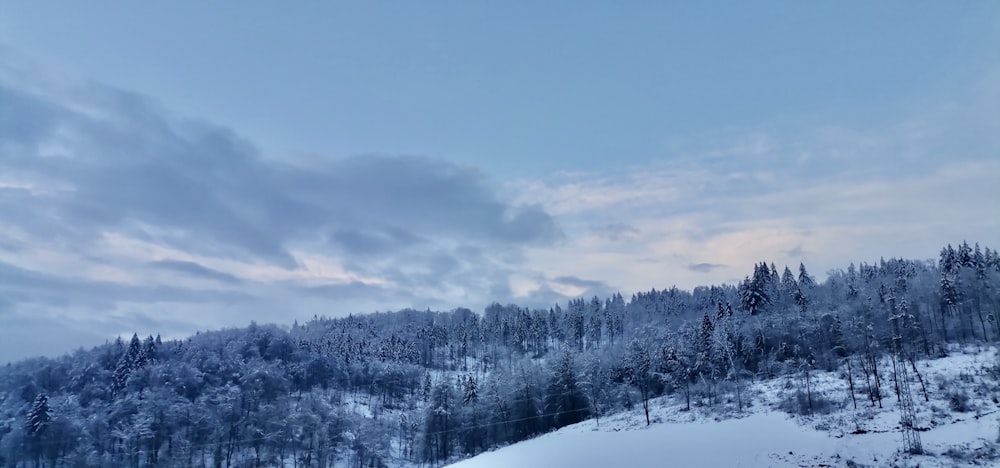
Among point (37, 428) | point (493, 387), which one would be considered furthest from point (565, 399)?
point (37, 428)

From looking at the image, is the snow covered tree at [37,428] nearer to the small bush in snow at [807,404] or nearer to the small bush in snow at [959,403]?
the small bush in snow at [807,404]

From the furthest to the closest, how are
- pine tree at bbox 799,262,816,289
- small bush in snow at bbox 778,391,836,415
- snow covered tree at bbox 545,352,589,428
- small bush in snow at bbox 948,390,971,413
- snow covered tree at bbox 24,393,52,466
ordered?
1. pine tree at bbox 799,262,816,289
2. snow covered tree at bbox 545,352,589,428
3. snow covered tree at bbox 24,393,52,466
4. small bush in snow at bbox 778,391,836,415
5. small bush in snow at bbox 948,390,971,413

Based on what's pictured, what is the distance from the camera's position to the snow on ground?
37.0m

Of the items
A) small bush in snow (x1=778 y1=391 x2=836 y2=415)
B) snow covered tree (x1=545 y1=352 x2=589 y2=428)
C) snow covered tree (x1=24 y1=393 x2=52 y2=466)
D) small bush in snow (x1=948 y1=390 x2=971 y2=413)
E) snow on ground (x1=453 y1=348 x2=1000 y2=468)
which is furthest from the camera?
snow covered tree (x1=545 y1=352 x2=589 y2=428)

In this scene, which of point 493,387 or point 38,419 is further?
point 493,387

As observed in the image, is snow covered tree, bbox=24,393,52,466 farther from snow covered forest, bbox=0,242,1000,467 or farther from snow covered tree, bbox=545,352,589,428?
snow covered tree, bbox=545,352,589,428

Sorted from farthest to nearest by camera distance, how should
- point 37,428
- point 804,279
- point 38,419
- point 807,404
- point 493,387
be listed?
point 804,279, point 493,387, point 38,419, point 37,428, point 807,404

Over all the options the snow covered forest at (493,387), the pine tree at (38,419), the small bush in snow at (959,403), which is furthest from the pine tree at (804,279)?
the pine tree at (38,419)

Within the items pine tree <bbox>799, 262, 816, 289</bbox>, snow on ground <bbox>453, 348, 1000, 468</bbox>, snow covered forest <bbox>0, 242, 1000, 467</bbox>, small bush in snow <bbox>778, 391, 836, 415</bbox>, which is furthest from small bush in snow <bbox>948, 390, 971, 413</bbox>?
pine tree <bbox>799, 262, 816, 289</bbox>

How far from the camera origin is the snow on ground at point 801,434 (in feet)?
121

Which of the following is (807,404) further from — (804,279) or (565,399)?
(804,279)

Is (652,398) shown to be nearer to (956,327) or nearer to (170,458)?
(956,327)

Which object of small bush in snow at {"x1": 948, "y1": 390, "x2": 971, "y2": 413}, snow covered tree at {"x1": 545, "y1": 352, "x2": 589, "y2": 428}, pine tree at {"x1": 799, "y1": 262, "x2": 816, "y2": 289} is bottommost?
snow covered tree at {"x1": 545, "y1": 352, "x2": 589, "y2": 428}

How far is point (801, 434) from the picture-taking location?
49.8m
